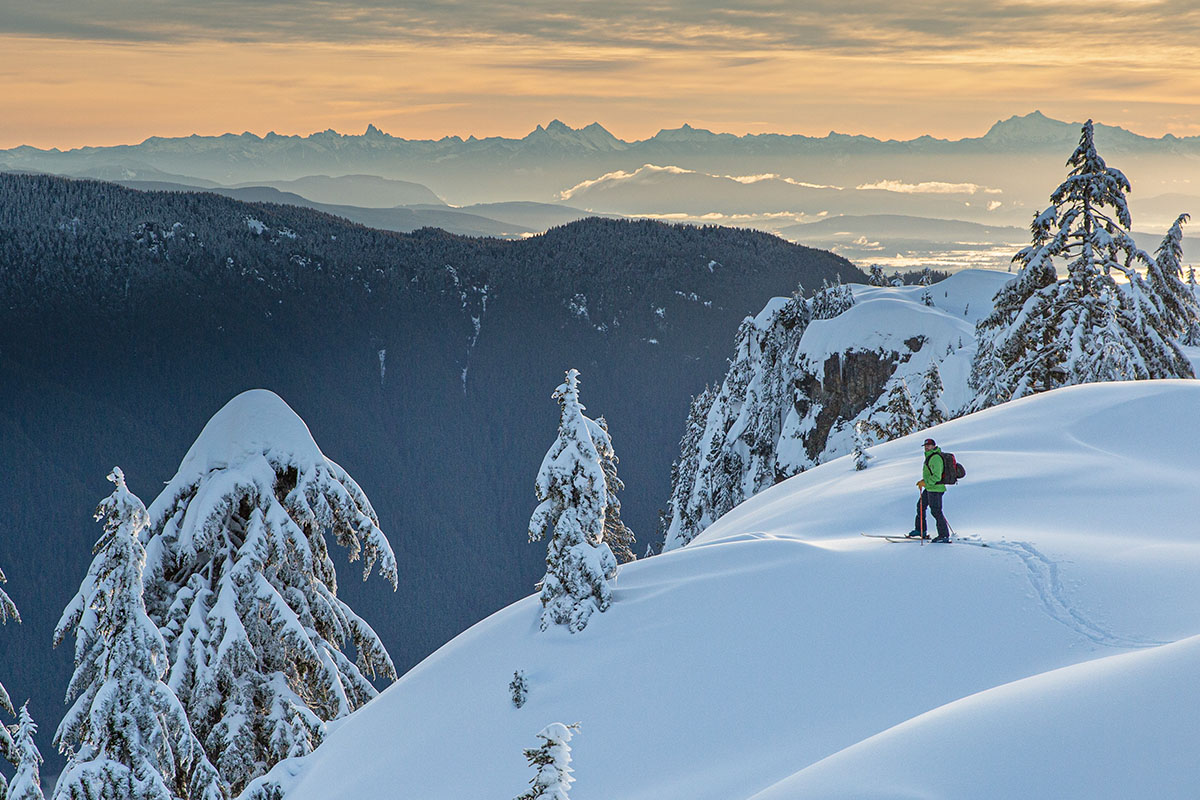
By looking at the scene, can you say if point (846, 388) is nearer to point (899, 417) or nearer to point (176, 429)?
point (899, 417)

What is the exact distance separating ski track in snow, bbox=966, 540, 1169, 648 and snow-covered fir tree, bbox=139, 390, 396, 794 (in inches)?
326

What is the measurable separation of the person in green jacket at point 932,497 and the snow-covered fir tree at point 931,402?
19065 millimetres

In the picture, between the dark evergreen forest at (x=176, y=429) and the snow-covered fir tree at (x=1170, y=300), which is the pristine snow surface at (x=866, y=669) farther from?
the dark evergreen forest at (x=176, y=429)

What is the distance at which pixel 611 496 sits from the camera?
577 inches

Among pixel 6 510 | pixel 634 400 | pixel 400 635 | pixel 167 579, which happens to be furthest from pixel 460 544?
pixel 167 579

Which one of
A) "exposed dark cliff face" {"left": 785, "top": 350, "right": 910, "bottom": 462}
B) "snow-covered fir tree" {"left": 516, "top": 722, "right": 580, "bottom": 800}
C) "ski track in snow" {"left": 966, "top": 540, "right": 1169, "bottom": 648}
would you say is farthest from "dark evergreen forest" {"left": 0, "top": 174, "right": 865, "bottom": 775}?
"snow-covered fir tree" {"left": 516, "top": 722, "right": 580, "bottom": 800}

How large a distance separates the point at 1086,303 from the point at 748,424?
19.3m

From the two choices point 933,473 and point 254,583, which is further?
point 254,583

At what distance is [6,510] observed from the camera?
150m

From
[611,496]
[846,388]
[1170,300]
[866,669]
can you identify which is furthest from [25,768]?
[846,388]

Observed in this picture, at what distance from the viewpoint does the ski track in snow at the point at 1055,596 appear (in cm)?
692

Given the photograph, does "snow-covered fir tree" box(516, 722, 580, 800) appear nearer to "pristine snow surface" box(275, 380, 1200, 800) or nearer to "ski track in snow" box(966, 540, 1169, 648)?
"pristine snow surface" box(275, 380, 1200, 800)

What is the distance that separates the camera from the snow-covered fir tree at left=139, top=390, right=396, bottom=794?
11.7m

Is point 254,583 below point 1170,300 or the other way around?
below
